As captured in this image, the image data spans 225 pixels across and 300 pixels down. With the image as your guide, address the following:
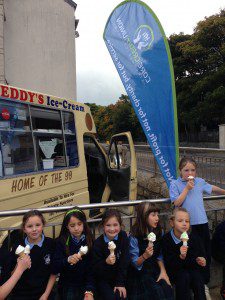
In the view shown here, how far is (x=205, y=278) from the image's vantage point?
3363mm

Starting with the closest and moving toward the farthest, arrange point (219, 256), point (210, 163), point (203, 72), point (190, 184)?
point (190, 184) < point (219, 256) < point (210, 163) < point (203, 72)

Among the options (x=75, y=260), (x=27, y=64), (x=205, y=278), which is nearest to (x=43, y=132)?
(x=75, y=260)

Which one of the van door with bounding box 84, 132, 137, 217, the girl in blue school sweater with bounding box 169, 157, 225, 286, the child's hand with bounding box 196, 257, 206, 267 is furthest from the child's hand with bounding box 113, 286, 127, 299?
the van door with bounding box 84, 132, 137, 217

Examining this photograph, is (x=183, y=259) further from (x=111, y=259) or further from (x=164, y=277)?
(x=111, y=259)

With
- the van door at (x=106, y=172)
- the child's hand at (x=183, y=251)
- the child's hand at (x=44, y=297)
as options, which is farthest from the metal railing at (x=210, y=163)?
the child's hand at (x=44, y=297)

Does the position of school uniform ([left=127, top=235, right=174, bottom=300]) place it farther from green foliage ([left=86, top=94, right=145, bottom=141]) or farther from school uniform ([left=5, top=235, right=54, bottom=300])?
green foliage ([left=86, top=94, right=145, bottom=141])

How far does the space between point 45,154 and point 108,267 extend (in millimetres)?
2787

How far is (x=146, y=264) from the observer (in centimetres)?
322

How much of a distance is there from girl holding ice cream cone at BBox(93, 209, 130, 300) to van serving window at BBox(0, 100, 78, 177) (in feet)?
6.66

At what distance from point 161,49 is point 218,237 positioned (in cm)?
343

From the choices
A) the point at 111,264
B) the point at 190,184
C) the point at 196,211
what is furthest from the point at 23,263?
the point at 196,211

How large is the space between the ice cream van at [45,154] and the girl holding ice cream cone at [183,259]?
2.41 m

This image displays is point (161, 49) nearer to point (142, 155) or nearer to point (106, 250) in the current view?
point (106, 250)

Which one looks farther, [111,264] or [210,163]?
[210,163]
